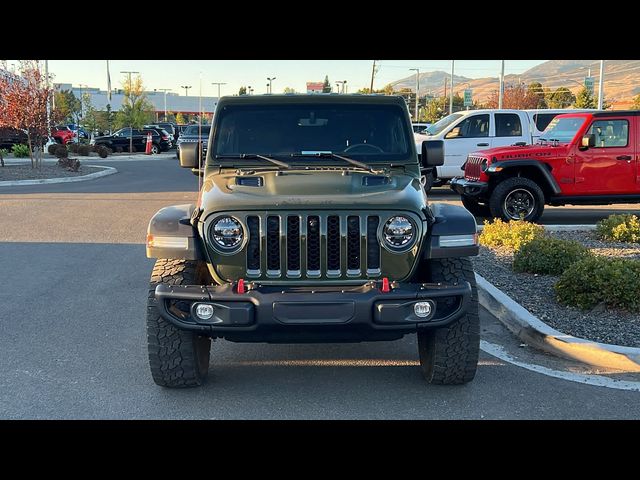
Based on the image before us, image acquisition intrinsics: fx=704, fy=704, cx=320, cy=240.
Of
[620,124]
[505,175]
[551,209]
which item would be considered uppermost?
[620,124]

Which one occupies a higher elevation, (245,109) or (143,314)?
(245,109)

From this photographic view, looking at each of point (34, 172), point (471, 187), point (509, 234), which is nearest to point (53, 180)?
point (34, 172)

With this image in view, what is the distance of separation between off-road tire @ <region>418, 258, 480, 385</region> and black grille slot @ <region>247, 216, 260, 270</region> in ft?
3.89

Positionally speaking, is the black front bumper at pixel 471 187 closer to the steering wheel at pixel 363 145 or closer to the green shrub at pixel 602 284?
the green shrub at pixel 602 284

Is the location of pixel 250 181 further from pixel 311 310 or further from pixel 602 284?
pixel 602 284

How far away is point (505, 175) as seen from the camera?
12500mm

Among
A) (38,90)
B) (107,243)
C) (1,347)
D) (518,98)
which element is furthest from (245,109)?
(518,98)

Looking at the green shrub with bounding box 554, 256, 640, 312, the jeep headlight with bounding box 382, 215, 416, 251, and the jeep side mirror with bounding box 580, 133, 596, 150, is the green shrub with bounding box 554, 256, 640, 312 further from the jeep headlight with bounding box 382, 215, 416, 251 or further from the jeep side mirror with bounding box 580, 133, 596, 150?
the jeep side mirror with bounding box 580, 133, 596, 150

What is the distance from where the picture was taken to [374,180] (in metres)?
5.01

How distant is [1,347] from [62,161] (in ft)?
70.5

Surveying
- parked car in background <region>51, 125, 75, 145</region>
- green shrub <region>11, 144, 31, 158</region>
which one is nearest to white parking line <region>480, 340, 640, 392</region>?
green shrub <region>11, 144, 31, 158</region>

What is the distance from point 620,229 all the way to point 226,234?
22.6 feet

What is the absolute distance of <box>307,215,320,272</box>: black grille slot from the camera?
4508 mm

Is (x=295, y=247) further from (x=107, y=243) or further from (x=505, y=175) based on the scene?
(x=505, y=175)
